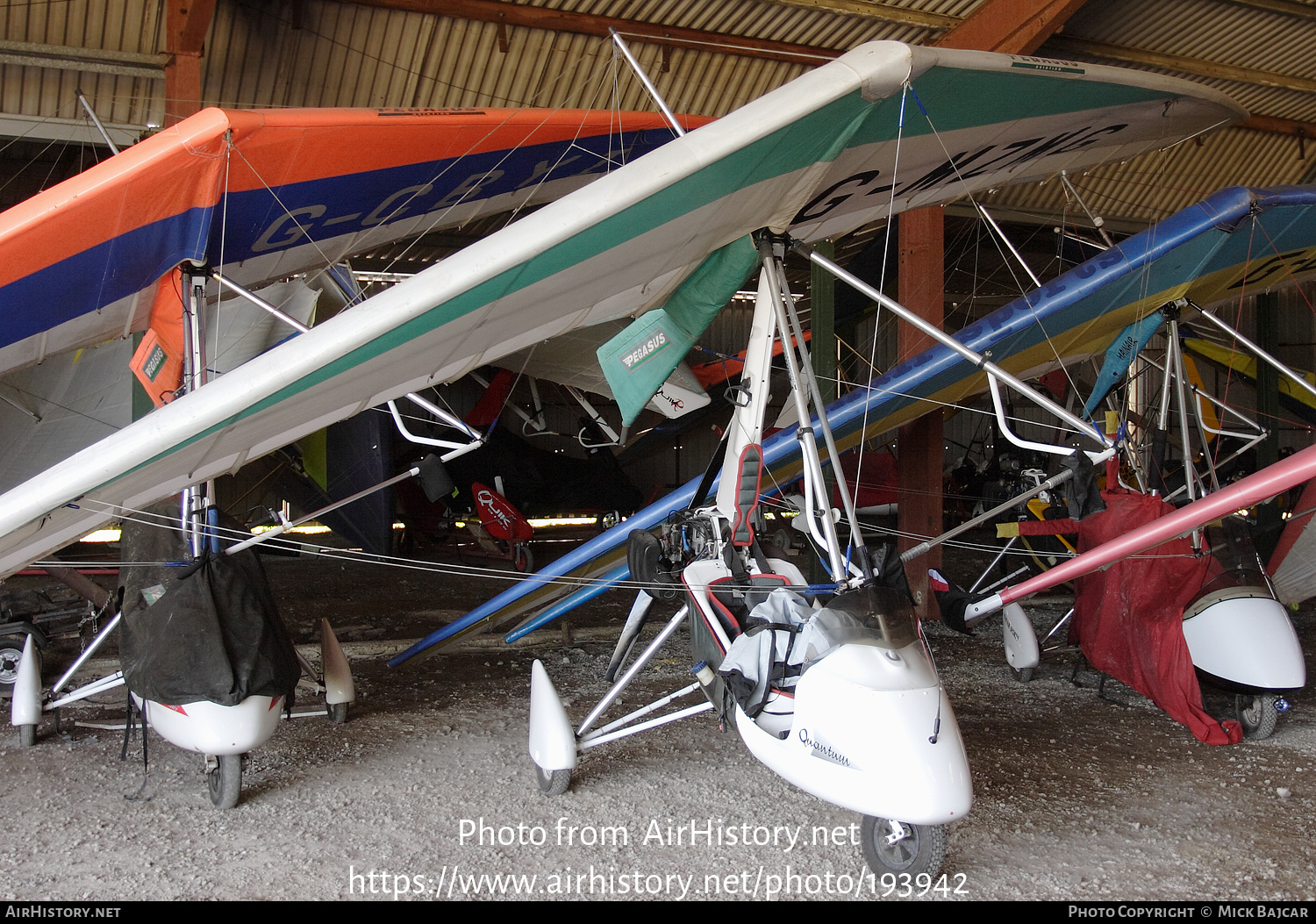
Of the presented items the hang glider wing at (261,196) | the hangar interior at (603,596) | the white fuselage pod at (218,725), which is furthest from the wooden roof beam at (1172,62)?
the white fuselage pod at (218,725)

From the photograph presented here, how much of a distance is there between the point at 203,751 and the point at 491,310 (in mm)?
1950

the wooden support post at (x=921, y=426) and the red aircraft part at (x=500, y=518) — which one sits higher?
the wooden support post at (x=921, y=426)

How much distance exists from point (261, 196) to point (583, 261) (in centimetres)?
217

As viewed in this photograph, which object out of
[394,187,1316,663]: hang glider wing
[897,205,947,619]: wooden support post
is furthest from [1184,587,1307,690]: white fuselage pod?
[897,205,947,619]: wooden support post

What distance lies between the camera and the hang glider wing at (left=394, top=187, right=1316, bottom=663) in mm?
4148

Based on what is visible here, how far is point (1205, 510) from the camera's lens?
9.02 ft

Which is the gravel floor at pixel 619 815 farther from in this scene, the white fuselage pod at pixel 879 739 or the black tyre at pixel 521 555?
the black tyre at pixel 521 555

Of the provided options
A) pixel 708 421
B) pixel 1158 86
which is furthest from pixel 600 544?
pixel 708 421

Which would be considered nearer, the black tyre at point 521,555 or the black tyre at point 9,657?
the black tyre at point 9,657

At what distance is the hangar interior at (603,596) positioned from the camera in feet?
9.70

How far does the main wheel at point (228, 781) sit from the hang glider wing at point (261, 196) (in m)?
2.03

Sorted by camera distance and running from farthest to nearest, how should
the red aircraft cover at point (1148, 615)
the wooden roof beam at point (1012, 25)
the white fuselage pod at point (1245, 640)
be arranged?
the wooden roof beam at point (1012, 25), the red aircraft cover at point (1148, 615), the white fuselage pod at point (1245, 640)

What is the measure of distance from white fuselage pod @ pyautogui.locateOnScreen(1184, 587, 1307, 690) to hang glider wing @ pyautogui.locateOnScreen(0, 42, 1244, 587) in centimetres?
218

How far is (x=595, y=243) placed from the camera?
8.59ft
